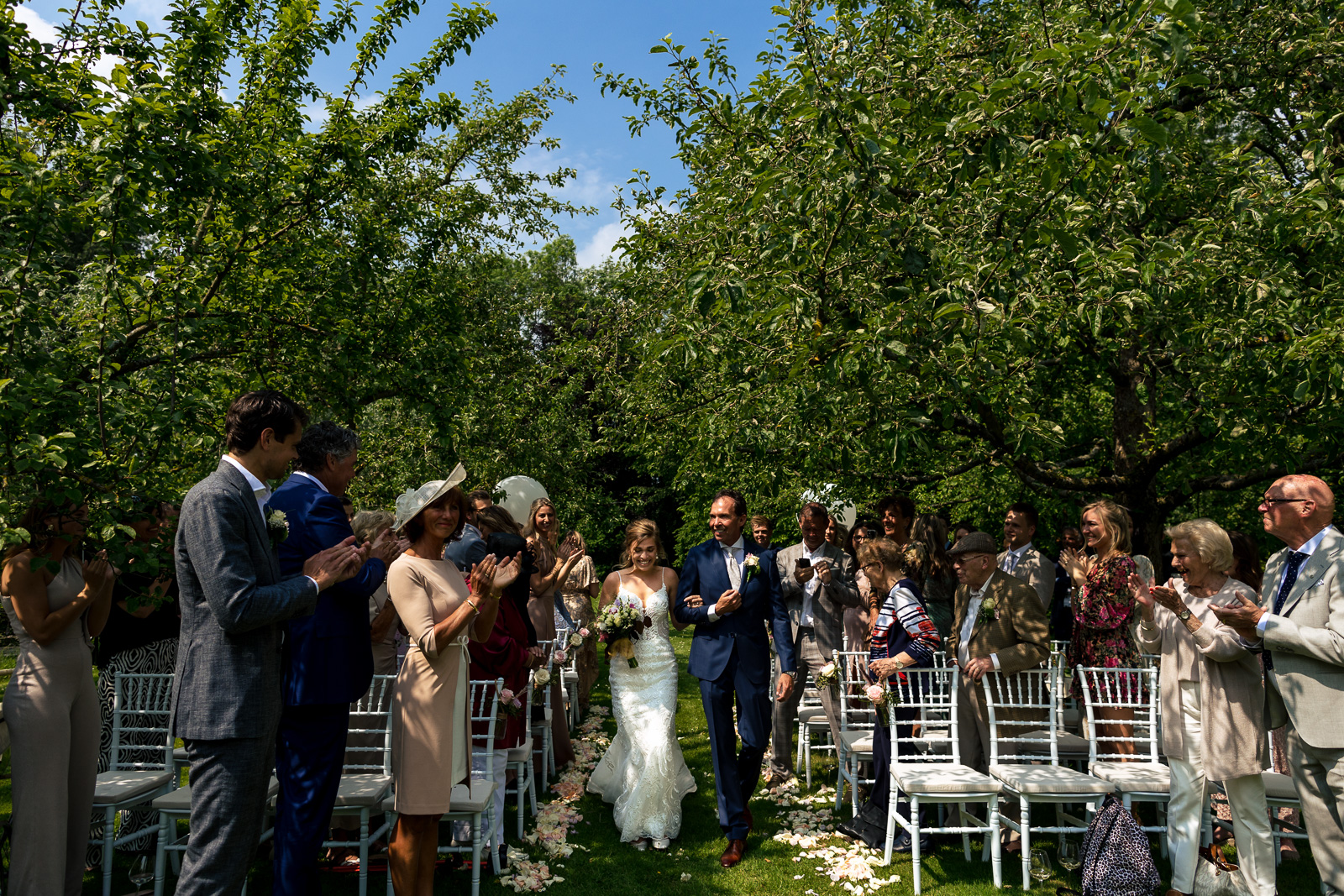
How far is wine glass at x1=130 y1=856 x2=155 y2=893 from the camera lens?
5051mm

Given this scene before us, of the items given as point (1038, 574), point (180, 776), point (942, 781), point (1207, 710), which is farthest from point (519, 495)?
point (1207, 710)

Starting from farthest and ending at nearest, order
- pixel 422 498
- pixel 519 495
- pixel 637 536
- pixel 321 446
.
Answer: pixel 519 495, pixel 637 536, pixel 422 498, pixel 321 446

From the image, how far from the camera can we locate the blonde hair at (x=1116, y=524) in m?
6.11

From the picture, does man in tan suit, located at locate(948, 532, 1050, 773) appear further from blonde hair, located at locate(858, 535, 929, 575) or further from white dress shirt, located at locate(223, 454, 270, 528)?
white dress shirt, located at locate(223, 454, 270, 528)

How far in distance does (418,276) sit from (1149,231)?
6.23m

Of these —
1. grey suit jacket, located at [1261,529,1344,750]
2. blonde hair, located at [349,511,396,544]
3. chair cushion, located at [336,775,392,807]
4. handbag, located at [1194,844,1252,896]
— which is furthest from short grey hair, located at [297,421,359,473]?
handbag, located at [1194,844,1252,896]

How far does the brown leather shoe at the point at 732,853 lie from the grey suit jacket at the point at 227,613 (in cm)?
338

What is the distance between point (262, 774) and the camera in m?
3.41

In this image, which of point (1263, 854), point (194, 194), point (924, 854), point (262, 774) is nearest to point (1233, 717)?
point (1263, 854)

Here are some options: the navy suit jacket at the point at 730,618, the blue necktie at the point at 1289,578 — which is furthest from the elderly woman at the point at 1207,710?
the navy suit jacket at the point at 730,618

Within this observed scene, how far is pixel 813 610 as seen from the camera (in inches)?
304

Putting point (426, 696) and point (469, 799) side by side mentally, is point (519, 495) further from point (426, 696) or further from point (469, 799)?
point (426, 696)

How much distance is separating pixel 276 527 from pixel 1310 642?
190 inches

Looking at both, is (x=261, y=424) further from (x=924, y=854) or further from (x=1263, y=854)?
(x=1263, y=854)
